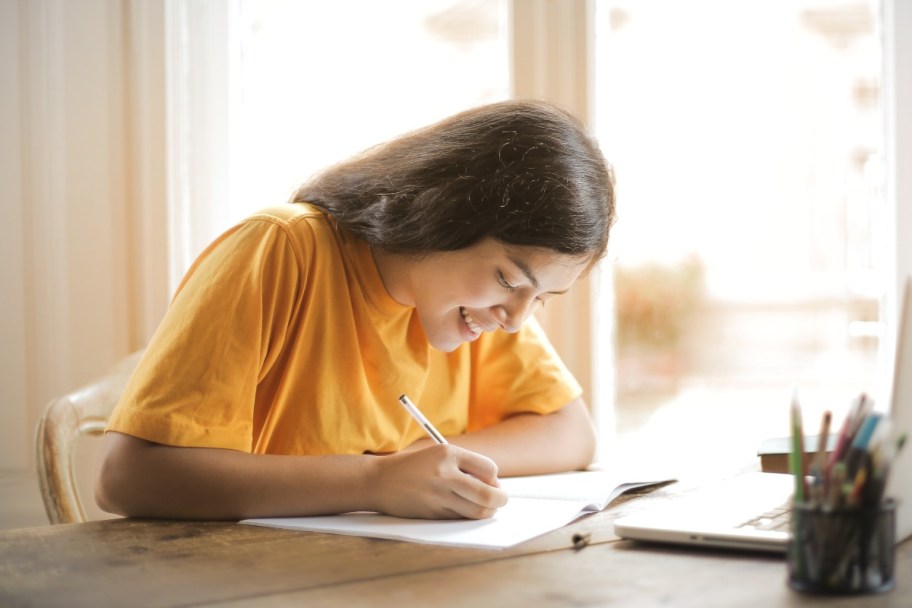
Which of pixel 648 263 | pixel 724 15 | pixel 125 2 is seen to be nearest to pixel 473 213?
pixel 125 2

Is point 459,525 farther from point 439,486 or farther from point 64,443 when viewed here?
point 64,443

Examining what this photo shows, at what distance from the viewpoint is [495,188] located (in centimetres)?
132

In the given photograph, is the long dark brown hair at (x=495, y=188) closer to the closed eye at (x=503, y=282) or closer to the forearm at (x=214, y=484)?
the closed eye at (x=503, y=282)

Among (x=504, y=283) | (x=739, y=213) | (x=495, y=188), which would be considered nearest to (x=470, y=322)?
(x=504, y=283)

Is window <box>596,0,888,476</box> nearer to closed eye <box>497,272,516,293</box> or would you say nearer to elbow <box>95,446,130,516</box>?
closed eye <box>497,272,516,293</box>

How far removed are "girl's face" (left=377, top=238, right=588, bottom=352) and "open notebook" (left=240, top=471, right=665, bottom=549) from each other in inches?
9.7

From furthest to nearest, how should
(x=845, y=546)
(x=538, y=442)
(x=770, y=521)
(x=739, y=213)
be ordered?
(x=739, y=213) → (x=538, y=442) → (x=770, y=521) → (x=845, y=546)

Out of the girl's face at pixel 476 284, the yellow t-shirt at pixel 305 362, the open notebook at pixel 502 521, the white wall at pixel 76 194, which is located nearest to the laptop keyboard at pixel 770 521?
the open notebook at pixel 502 521

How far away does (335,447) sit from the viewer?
1.42 m

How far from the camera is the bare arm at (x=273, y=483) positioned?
1.15 m

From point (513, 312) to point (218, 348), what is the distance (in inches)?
16.4

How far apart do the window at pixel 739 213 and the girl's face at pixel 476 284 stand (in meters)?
0.54

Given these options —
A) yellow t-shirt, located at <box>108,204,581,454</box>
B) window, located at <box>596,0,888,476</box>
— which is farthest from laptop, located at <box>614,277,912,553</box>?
window, located at <box>596,0,888,476</box>

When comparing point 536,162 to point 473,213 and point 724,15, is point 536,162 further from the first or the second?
point 724,15
